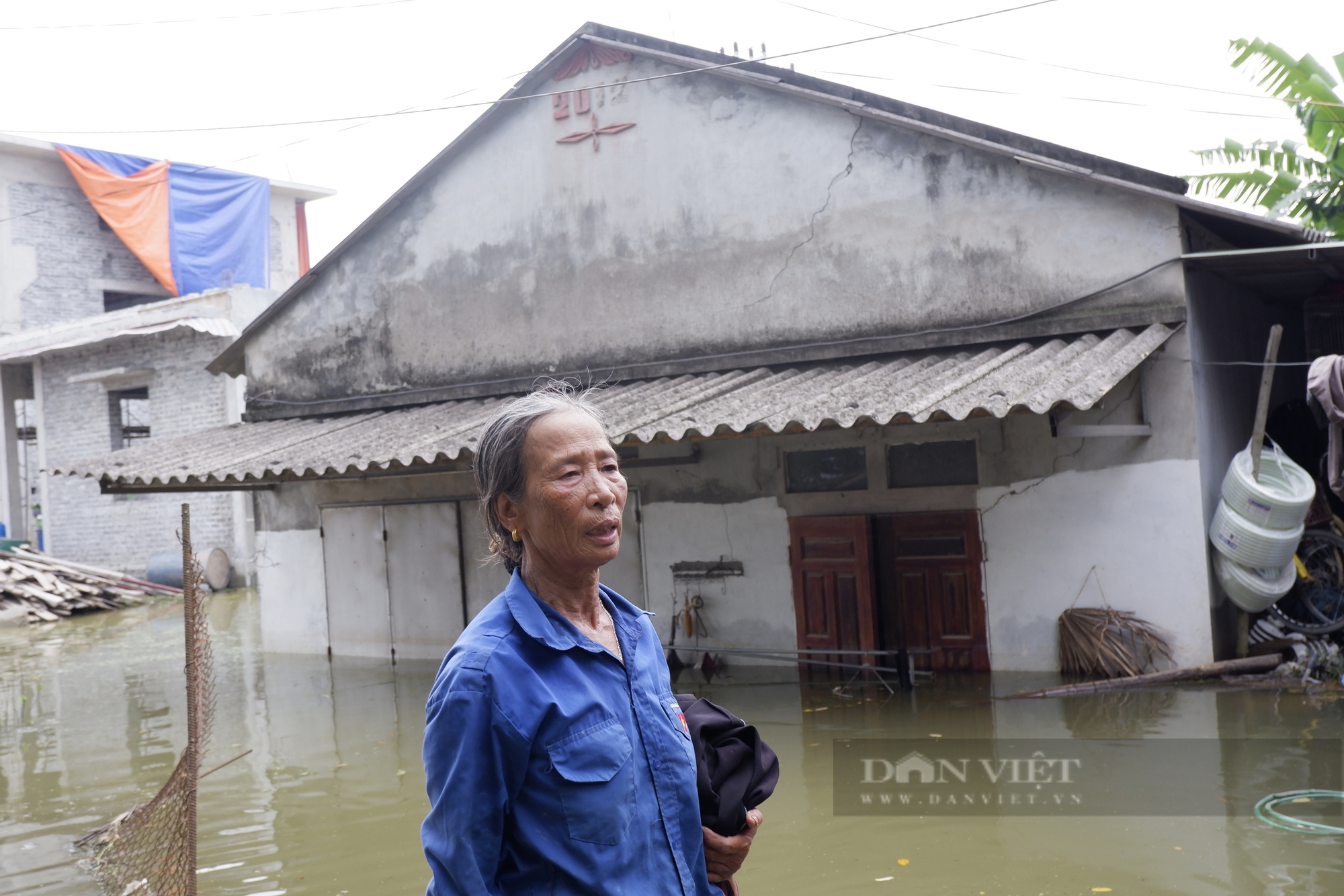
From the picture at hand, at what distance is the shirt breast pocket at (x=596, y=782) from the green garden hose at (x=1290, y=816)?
4.83 metres

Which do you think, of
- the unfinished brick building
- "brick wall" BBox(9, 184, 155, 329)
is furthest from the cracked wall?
"brick wall" BBox(9, 184, 155, 329)

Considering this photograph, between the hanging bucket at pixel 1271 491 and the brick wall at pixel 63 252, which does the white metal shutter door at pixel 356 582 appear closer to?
the hanging bucket at pixel 1271 491

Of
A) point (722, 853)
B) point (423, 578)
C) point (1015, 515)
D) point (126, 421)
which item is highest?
point (126, 421)

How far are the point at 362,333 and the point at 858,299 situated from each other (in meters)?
6.43

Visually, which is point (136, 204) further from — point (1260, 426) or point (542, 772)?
point (542, 772)

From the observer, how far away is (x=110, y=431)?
2188cm

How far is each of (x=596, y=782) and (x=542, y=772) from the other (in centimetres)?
10

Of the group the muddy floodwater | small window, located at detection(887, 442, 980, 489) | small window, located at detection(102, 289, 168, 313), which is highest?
small window, located at detection(102, 289, 168, 313)

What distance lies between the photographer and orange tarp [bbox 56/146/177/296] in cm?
2464

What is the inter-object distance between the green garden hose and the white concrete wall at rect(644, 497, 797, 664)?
200 inches

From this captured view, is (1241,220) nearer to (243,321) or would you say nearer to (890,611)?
(890,611)

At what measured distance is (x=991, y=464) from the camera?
953cm

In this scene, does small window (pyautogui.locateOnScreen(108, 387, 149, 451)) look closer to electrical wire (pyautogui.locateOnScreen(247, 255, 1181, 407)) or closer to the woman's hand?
electrical wire (pyautogui.locateOnScreen(247, 255, 1181, 407))

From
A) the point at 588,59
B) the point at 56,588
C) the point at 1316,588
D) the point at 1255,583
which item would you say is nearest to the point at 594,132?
the point at 588,59
